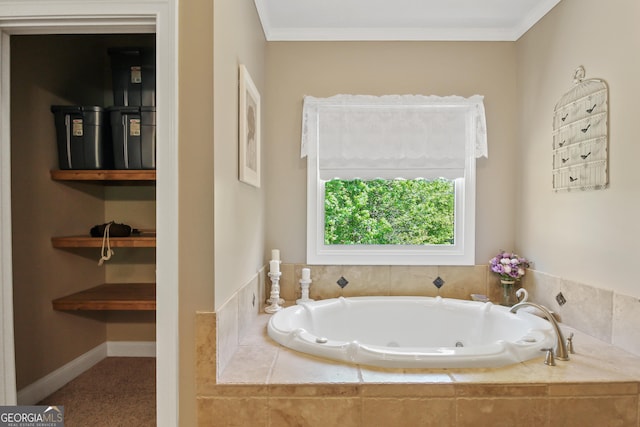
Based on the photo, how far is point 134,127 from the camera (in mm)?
2320

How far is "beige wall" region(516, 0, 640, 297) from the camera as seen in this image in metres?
1.78

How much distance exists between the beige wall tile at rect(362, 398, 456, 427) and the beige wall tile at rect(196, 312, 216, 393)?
0.60 m

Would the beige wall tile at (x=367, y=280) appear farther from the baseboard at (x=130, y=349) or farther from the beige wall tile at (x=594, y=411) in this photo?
the baseboard at (x=130, y=349)

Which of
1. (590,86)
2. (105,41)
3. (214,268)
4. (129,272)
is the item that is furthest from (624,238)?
(105,41)

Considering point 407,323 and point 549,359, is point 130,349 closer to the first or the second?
point 407,323

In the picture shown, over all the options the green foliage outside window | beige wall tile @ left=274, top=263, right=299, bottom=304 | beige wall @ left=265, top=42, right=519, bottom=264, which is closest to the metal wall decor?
beige wall @ left=265, top=42, right=519, bottom=264

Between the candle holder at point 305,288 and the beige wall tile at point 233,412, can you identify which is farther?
the candle holder at point 305,288

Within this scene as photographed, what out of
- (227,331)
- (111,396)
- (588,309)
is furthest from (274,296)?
(588,309)

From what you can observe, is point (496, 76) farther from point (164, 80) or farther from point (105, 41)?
point (105, 41)

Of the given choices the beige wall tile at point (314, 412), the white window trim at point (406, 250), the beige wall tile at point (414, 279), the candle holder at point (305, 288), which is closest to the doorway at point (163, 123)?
the beige wall tile at point (314, 412)

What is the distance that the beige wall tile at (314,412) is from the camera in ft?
4.77

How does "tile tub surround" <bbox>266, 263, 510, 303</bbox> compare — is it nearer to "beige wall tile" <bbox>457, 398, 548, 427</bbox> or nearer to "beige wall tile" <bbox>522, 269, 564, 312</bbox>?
"beige wall tile" <bbox>522, 269, 564, 312</bbox>

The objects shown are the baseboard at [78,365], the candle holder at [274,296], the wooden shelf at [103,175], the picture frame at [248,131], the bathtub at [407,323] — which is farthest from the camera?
the candle holder at [274,296]

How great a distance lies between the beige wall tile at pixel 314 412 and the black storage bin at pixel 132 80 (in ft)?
6.42
